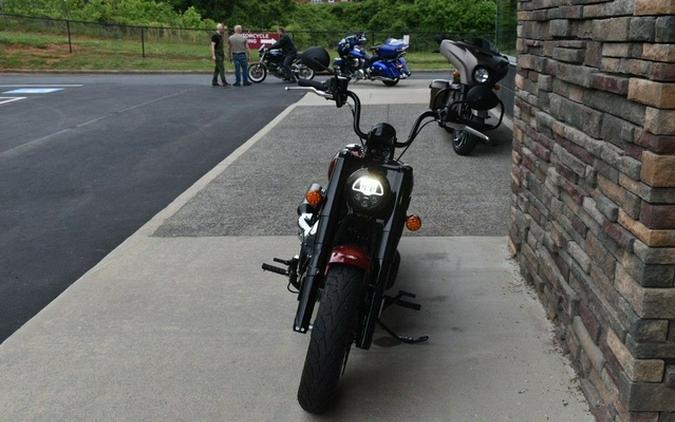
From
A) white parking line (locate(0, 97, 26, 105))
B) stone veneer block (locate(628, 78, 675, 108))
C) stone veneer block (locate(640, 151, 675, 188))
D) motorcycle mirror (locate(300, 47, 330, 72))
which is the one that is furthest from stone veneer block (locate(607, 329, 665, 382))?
white parking line (locate(0, 97, 26, 105))

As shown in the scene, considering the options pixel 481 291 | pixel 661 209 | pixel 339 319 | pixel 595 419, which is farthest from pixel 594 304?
pixel 481 291

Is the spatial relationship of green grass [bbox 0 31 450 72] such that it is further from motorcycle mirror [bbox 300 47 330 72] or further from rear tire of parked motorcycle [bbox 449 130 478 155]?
motorcycle mirror [bbox 300 47 330 72]

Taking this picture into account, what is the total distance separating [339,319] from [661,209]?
1406mm

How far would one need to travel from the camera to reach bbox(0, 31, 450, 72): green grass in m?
27.9

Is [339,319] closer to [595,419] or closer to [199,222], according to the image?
[595,419]

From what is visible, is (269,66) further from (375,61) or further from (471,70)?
(471,70)

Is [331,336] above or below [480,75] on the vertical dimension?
below

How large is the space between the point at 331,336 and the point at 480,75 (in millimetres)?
6952

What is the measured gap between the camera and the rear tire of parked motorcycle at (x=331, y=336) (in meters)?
3.23

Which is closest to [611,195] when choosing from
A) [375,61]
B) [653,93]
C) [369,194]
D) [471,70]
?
[653,93]

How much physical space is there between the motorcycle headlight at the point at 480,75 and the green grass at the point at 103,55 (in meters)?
19.1

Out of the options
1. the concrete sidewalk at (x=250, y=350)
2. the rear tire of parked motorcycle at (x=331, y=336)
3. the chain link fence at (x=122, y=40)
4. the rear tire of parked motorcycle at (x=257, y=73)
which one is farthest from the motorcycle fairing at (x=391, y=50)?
the rear tire of parked motorcycle at (x=331, y=336)

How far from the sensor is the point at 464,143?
9398 mm

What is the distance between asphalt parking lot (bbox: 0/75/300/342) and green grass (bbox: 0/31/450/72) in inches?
335
